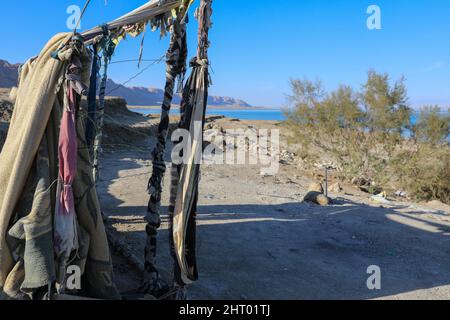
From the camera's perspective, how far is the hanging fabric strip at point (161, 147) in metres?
3.33

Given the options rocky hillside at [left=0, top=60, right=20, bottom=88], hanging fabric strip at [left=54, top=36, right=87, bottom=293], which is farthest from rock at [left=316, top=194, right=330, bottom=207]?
rocky hillside at [left=0, top=60, right=20, bottom=88]

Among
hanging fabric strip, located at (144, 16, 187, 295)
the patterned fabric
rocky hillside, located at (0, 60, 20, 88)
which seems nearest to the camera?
the patterned fabric

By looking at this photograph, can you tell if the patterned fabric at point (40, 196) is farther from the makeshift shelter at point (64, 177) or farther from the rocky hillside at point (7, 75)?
the rocky hillside at point (7, 75)

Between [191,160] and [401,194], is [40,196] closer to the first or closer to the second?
[191,160]

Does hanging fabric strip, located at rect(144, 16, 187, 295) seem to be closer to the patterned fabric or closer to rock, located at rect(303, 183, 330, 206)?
the patterned fabric

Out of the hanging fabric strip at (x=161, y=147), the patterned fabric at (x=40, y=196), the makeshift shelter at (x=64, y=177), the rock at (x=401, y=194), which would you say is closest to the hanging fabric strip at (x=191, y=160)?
the makeshift shelter at (x=64, y=177)

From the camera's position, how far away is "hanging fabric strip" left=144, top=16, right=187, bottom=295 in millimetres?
3332

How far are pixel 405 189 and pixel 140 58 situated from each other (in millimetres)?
12375

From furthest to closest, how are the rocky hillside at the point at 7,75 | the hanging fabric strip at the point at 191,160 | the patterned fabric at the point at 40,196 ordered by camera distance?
the rocky hillside at the point at 7,75 → the hanging fabric strip at the point at 191,160 → the patterned fabric at the point at 40,196

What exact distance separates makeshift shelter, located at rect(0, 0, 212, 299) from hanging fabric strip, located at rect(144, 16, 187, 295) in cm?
1

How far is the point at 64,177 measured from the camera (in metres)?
2.78

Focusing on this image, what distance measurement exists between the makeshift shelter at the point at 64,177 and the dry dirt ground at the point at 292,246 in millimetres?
824

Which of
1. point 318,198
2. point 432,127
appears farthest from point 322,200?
point 432,127
